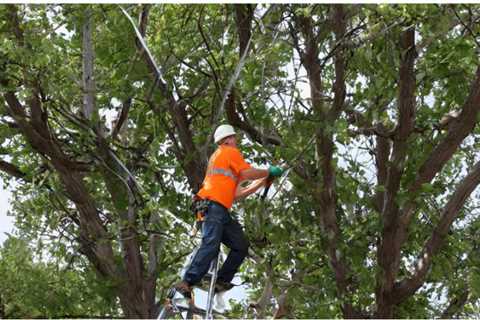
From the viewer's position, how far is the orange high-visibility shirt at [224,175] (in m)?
8.79

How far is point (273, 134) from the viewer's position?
12.4 metres

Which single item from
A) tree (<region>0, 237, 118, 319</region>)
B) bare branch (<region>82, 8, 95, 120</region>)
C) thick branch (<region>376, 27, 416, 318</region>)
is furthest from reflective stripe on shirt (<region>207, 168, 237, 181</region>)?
tree (<region>0, 237, 118, 319</region>)

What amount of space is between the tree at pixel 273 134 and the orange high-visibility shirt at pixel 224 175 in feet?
5.53

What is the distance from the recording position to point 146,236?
582 inches

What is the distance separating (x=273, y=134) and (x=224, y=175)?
11.9 feet

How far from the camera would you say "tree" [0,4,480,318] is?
11227 millimetres

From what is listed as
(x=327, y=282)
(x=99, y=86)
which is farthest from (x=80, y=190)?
(x=327, y=282)

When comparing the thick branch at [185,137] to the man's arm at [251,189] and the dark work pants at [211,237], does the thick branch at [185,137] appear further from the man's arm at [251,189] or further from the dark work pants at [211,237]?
the dark work pants at [211,237]

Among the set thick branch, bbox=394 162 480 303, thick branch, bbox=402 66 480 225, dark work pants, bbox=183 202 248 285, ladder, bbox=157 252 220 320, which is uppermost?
thick branch, bbox=402 66 480 225

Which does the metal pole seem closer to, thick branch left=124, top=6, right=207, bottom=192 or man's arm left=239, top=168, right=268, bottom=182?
man's arm left=239, top=168, right=268, bottom=182

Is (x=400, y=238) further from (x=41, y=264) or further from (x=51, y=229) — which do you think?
(x=41, y=264)

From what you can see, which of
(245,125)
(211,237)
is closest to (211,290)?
(211,237)

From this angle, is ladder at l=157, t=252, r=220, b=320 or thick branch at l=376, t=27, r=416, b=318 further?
thick branch at l=376, t=27, r=416, b=318

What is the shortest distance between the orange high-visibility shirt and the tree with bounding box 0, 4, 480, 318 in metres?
1.68
